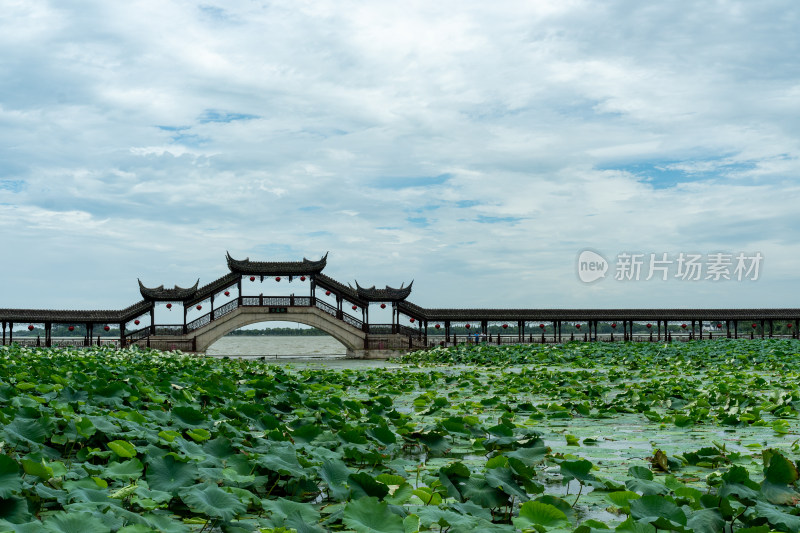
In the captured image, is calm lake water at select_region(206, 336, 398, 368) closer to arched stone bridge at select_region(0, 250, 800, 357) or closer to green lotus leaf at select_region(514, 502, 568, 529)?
arched stone bridge at select_region(0, 250, 800, 357)

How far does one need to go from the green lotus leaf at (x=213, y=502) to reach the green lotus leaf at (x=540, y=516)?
1.16 m

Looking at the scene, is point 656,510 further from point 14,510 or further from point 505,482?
point 14,510

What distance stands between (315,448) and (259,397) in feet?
9.66

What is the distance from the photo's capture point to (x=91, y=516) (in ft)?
7.82

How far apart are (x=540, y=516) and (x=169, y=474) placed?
1.73 meters

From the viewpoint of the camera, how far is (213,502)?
2.72 meters

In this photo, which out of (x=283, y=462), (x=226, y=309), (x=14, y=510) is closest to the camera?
(x=14, y=510)

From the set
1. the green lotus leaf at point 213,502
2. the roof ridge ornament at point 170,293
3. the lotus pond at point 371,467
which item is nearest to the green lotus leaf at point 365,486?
the lotus pond at point 371,467

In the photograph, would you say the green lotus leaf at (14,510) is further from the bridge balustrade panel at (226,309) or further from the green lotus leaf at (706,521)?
the bridge balustrade panel at (226,309)

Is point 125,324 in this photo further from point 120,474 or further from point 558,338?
point 120,474

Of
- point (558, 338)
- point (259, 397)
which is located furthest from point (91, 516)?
point (558, 338)

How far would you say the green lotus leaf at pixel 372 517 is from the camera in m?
2.45

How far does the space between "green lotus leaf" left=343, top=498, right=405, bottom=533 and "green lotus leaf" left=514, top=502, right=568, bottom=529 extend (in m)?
0.53

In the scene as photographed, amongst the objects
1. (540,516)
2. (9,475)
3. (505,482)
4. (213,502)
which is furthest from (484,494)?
(9,475)
